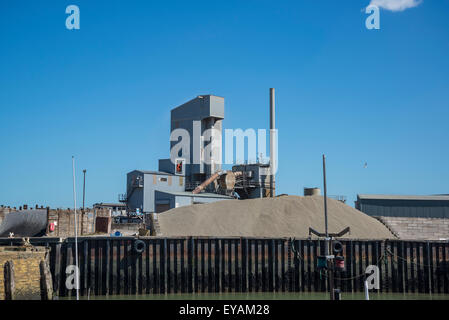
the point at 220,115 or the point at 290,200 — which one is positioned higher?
the point at 220,115

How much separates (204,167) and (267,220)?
38615 mm

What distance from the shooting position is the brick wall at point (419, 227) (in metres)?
42.4

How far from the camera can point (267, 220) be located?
3809 cm

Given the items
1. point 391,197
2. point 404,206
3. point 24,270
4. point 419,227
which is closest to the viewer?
point 24,270

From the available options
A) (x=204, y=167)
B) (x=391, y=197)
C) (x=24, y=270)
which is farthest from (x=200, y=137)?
(x=24, y=270)

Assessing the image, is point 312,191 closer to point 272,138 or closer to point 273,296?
point 272,138

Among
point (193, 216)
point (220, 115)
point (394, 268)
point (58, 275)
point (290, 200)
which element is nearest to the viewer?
point (58, 275)

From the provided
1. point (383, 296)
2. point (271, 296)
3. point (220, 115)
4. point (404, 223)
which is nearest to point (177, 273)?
point (271, 296)

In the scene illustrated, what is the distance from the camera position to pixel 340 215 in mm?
40188

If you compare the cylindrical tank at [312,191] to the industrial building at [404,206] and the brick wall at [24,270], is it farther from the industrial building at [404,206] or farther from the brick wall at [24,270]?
the brick wall at [24,270]

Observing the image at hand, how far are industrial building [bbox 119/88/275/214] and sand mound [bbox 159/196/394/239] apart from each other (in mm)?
29437
